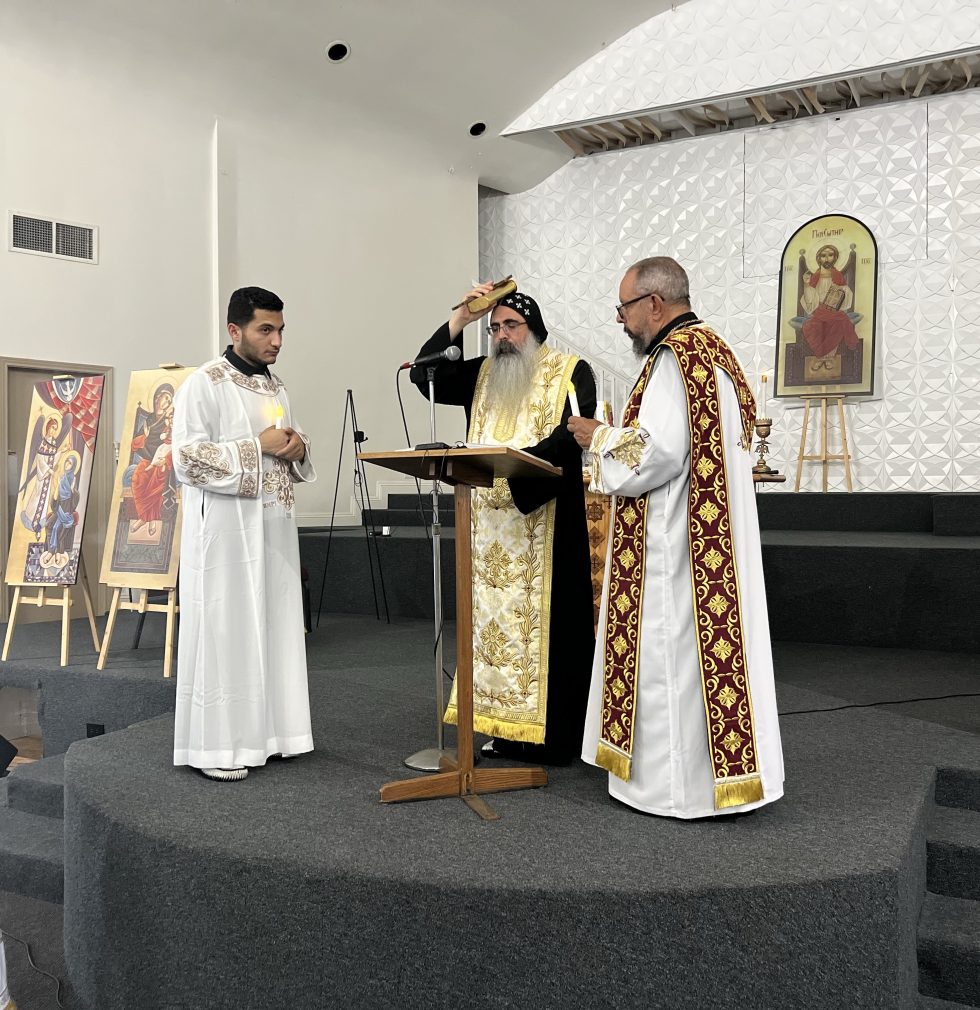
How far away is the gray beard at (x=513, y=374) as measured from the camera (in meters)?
3.35

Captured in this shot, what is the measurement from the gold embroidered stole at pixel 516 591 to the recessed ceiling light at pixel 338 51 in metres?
5.57

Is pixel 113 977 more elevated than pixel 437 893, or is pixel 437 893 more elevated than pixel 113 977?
pixel 437 893

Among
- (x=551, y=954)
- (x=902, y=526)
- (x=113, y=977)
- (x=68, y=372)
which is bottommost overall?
(x=113, y=977)

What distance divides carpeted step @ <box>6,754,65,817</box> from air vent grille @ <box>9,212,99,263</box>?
152 inches

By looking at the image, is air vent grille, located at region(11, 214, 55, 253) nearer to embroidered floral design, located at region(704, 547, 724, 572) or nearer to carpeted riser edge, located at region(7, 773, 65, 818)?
carpeted riser edge, located at region(7, 773, 65, 818)

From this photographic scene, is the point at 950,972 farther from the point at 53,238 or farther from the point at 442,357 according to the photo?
the point at 53,238

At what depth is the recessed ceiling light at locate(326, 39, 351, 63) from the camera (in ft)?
25.7

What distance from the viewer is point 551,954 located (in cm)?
218

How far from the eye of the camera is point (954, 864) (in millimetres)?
2787

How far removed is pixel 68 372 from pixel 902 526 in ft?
19.7

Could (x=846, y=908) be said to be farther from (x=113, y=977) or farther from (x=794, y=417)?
(x=794, y=417)

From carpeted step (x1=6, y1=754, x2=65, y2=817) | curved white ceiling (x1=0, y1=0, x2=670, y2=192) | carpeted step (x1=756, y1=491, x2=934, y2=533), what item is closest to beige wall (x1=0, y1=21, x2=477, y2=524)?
curved white ceiling (x1=0, y1=0, x2=670, y2=192)

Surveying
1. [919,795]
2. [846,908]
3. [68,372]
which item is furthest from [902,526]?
[68,372]

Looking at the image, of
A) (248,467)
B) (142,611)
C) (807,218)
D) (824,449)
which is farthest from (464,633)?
(807,218)
